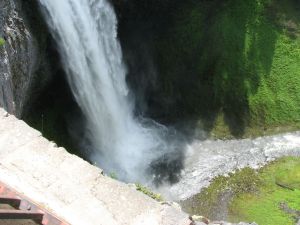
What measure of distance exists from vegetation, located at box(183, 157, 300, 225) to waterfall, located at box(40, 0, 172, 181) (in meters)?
2.64

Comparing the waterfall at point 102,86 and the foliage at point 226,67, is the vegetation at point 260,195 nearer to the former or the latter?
the foliage at point 226,67

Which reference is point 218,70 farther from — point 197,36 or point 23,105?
point 23,105

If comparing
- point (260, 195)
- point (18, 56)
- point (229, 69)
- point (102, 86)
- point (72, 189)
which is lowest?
point (72, 189)

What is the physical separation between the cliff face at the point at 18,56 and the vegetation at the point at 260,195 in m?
6.72

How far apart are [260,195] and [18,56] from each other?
9443 millimetres

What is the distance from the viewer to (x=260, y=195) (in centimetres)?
1694

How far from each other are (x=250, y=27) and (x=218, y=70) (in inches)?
89.2

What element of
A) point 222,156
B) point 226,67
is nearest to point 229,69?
point 226,67

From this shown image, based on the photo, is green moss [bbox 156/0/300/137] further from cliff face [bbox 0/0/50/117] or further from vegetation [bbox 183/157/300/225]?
cliff face [bbox 0/0/50/117]

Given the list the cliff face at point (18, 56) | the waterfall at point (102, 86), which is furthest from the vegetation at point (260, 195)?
the cliff face at point (18, 56)

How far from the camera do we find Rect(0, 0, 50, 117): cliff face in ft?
40.8

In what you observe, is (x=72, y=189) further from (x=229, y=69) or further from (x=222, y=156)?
(x=229, y=69)

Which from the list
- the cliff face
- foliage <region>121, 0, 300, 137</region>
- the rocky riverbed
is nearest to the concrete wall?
the cliff face

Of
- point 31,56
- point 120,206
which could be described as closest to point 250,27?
point 31,56
